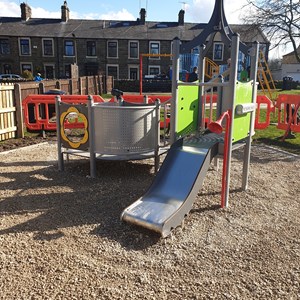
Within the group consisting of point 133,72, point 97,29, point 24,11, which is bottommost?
point 133,72

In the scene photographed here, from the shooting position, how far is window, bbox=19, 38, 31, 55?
42469 millimetres

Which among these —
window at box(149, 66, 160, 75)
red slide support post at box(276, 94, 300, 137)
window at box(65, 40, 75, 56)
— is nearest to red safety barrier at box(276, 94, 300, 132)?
red slide support post at box(276, 94, 300, 137)

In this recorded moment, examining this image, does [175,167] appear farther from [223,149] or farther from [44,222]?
[44,222]

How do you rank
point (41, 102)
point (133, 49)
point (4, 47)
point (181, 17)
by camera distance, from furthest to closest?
1. point (181, 17)
2. point (133, 49)
3. point (4, 47)
4. point (41, 102)

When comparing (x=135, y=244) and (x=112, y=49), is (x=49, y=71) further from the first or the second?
(x=135, y=244)

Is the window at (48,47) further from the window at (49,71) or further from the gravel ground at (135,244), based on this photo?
the gravel ground at (135,244)

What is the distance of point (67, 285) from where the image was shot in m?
2.93

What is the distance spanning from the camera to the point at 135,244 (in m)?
3.63

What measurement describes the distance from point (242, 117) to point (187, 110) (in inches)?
39.2

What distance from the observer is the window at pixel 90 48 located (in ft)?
140

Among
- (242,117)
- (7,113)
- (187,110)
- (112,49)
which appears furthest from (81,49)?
(242,117)

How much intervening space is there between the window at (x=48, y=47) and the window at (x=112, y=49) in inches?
278

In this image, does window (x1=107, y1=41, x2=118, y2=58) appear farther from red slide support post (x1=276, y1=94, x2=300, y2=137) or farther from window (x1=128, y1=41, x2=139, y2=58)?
red slide support post (x1=276, y1=94, x2=300, y2=137)

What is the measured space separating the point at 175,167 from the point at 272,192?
5.91ft
